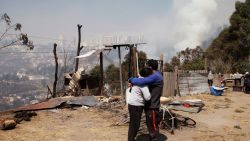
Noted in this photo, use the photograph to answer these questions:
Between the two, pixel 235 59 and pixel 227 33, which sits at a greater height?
pixel 227 33

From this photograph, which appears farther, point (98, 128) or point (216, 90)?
point (216, 90)

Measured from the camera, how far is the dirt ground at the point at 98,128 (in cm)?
1084

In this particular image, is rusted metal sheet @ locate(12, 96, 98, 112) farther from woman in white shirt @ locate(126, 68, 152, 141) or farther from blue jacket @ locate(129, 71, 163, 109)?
→ blue jacket @ locate(129, 71, 163, 109)

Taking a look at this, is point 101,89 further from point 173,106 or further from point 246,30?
point 246,30

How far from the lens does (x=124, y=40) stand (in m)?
18.9

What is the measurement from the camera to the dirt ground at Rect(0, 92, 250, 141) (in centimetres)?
1084

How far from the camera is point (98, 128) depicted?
12016mm

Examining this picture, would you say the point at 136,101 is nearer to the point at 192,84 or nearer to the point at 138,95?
the point at 138,95

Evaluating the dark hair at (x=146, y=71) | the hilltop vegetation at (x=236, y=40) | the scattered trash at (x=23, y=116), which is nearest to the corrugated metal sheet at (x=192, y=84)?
the scattered trash at (x=23, y=116)

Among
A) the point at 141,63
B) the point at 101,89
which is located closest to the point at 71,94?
the point at 101,89

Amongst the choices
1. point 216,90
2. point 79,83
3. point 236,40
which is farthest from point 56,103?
point 236,40

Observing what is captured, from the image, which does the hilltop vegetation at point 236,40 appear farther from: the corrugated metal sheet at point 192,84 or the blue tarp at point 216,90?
the blue tarp at point 216,90

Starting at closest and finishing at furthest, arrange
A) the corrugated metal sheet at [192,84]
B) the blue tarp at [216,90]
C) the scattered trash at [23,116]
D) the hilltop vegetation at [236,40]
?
the scattered trash at [23,116] < the corrugated metal sheet at [192,84] < the blue tarp at [216,90] < the hilltop vegetation at [236,40]

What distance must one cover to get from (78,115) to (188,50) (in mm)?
49354
